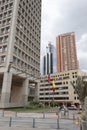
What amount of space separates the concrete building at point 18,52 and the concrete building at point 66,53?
56.2 meters

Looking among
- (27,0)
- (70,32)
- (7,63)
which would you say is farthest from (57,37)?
(7,63)

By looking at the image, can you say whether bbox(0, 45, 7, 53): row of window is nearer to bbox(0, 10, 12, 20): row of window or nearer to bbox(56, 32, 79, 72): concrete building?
bbox(0, 10, 12, 20): row of window

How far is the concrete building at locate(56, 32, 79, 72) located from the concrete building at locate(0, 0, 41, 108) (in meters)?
56.2

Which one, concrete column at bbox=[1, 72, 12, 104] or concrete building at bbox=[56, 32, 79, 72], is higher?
concrete building at bbox=[56, 32, 79, 72]

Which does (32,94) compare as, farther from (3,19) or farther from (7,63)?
(3,19)

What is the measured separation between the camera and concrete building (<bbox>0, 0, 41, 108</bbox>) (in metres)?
41.8

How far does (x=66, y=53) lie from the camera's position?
11888 cm

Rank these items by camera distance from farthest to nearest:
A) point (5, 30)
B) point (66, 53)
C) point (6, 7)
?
point (66, 53), point (6, 7), point (5, 30)

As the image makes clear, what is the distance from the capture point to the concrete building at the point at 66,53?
11515 cm

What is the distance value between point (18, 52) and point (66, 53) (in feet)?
248

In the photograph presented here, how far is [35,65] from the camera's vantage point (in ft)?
196

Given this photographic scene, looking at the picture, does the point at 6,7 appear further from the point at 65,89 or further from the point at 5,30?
the point at 65,89

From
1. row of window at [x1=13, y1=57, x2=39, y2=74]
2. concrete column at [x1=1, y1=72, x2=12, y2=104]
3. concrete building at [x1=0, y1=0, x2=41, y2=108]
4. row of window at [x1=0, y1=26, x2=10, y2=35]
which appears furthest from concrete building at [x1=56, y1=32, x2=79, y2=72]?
concrete column at [x1=1, y1=72, x2=12, y2=104]

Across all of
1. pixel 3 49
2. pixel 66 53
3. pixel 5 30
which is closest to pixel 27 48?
pixel 5 30
